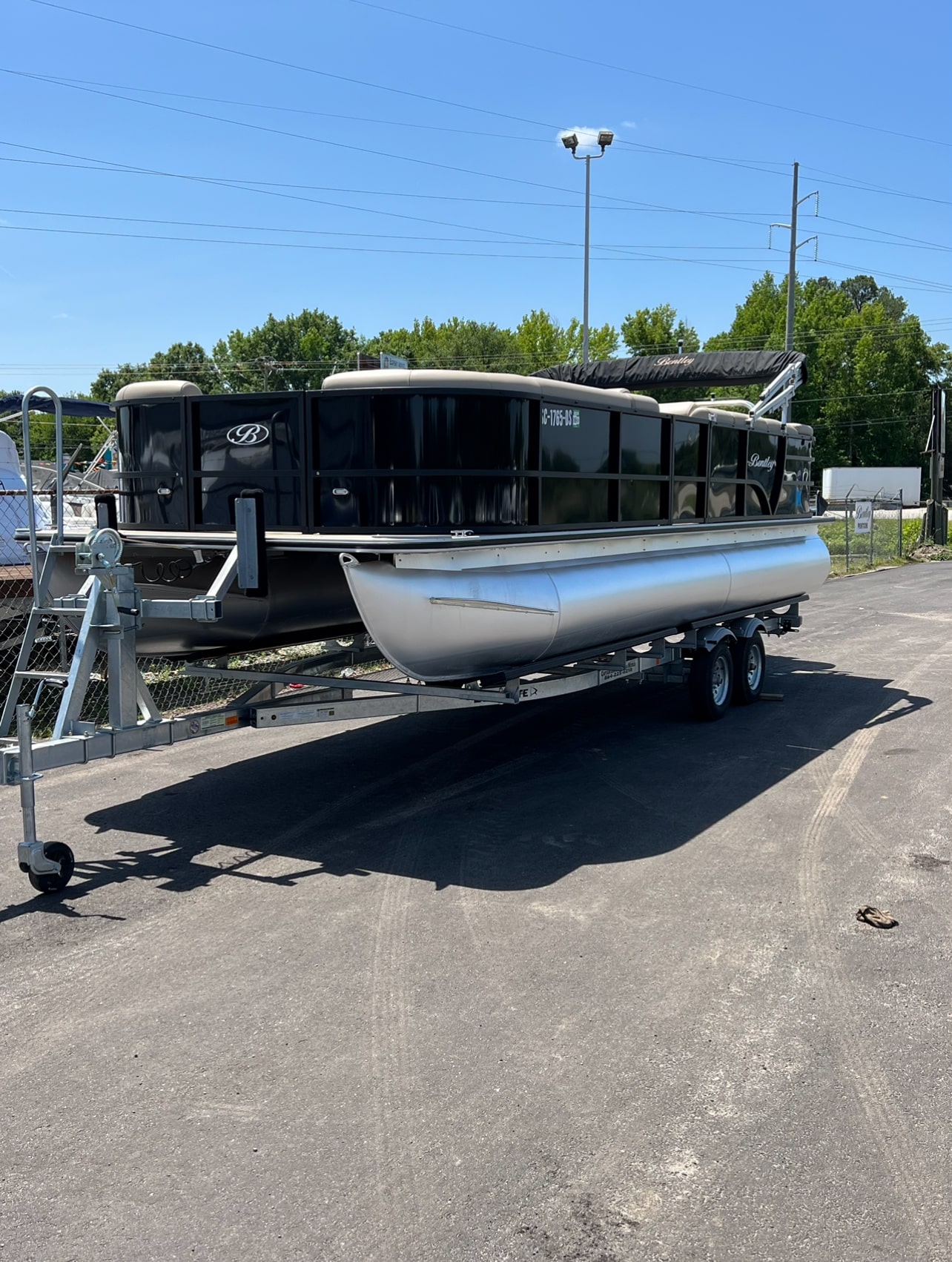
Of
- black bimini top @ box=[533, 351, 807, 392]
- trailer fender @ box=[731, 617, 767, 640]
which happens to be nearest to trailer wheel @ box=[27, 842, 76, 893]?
trailer fender @ box=[731, 617, 767, 640]

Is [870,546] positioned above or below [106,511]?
below

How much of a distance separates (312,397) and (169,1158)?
4388 mm

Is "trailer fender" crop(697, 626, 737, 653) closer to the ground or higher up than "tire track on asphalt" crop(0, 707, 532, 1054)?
higher up

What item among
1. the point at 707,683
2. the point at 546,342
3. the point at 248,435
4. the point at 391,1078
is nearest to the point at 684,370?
the point at 707,683

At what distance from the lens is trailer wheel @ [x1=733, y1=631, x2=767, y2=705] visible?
10.3 m

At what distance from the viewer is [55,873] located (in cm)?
542

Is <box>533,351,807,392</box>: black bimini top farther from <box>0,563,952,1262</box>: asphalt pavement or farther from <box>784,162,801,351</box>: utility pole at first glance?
<box>784,162,801,351</box>: utility pole

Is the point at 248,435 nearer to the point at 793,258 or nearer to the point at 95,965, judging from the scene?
the point at 95,965

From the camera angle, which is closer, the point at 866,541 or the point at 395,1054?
the point at 395,1054

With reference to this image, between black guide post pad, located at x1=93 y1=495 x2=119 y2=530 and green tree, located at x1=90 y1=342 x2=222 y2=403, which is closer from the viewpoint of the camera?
black guide post pad, located at x1=93 y1=495 x2=119 y2=530

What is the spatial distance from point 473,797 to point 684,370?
6275mm

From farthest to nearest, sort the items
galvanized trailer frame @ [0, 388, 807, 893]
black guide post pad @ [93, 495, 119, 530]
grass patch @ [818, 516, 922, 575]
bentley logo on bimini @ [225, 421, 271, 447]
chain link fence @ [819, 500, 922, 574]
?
chain link fence @ [819, 500, 922, 574], grass patch @ [818, 516, 922, 575], black guide post pad @ [93, 495, 119, 530], bentley logo on bimini @ [225, 421, 271, 447], galvanized trailer frame @ [0, 388, 807, 893]

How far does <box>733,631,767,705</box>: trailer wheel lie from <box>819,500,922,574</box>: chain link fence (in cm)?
1652

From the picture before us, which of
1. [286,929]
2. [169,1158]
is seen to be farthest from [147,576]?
[169,1158]
